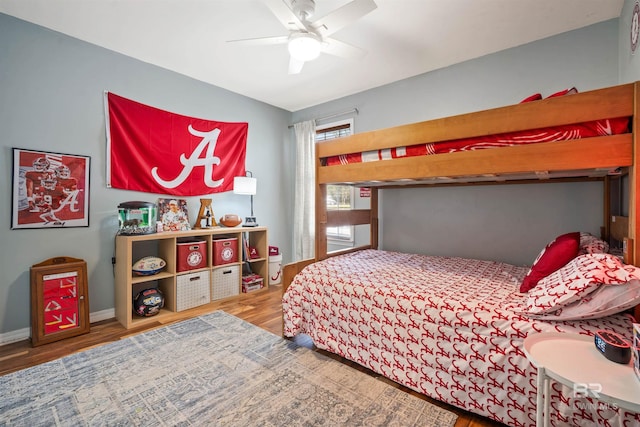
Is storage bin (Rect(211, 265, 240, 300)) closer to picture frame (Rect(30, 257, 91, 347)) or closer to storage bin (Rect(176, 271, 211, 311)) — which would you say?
storage bin (Rect(176, 271, 211, 311))

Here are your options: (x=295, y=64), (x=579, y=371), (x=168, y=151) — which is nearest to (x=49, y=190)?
(x=168, y=151)

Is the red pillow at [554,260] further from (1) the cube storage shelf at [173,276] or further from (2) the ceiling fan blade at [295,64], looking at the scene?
(1) the cube storage shelf at [173,276]

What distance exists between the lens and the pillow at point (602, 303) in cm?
110

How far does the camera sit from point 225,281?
313cm

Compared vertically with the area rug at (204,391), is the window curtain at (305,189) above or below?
above

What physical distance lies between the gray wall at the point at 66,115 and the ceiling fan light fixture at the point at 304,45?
1782mm

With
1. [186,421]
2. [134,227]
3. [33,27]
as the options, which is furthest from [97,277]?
[33,27]

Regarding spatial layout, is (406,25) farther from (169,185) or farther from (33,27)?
(33,27)

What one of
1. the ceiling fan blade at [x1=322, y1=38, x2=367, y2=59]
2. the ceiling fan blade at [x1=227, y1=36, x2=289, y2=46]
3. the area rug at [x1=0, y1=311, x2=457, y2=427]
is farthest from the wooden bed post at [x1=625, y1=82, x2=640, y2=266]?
the ceiling fan blade at [x1=227, y1=36, x2=289, y2=46]

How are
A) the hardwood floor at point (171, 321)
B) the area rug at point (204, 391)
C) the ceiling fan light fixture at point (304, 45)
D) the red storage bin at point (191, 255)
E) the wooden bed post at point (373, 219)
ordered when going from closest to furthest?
the area rug at point (204, 391) < the hardwood floor at point (171, 321) < the ceiling fan light fixture at point (304, 45) < the red storage bin at point (191, 255) < the wooden bed post at point (373, 219)

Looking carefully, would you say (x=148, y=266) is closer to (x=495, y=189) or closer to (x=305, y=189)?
(x=305, y=189)

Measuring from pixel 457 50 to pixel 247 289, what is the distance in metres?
3.28

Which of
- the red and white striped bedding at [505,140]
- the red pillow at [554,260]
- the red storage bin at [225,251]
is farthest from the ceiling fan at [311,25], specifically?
the red storage bin at [225,251]

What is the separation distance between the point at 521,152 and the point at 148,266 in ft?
9.85
